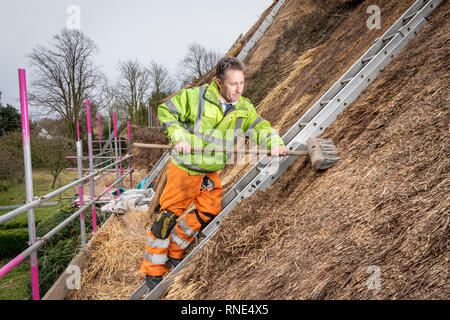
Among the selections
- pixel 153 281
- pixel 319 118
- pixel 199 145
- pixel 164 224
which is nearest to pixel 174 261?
pixel 153 281

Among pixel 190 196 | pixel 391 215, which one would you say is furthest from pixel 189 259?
pixel 391 215

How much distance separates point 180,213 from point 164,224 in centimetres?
20

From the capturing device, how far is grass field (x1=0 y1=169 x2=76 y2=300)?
23.9ft

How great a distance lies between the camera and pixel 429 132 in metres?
2.13

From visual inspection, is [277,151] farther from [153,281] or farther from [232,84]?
[153,281]

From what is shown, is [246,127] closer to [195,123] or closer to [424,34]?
[195,123]

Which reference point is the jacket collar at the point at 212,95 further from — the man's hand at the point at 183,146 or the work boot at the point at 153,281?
the work boot at the point at 153,281

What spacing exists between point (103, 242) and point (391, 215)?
14.0 ft

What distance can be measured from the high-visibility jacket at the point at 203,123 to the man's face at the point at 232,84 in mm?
86

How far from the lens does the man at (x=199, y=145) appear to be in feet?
8.88

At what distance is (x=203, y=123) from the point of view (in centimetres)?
273

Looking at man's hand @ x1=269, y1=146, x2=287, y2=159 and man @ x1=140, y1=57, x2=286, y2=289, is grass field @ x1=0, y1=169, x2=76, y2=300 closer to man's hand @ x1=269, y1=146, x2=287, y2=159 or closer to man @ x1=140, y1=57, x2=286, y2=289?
man @ x1=140, y1=57, x2=286, y2=289

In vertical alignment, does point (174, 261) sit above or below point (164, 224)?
below

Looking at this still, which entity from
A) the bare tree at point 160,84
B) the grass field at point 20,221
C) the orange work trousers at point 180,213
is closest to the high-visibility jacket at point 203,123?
the orange work trousers at point 180,213
